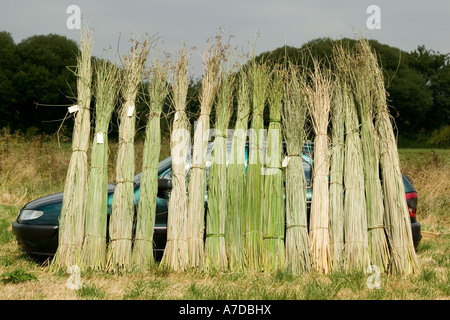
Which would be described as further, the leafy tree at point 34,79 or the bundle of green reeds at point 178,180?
the leafy tree at point 34,79

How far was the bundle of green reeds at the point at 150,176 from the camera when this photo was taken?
221 inches

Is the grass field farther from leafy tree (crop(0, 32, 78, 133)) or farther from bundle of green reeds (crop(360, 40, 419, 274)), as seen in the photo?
leafy tree (crop(0, 32, 78, 133))

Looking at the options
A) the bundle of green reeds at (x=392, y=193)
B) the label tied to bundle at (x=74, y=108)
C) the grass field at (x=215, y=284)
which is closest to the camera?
the grass field at (x=215, y=284)

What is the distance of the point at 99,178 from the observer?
18.7 ft

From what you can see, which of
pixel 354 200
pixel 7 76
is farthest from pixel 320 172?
pixel 7 76

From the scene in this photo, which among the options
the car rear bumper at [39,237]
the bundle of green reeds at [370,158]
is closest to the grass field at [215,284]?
the car rear bumper at [39,237]

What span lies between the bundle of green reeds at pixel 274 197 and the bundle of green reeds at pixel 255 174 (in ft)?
0.20

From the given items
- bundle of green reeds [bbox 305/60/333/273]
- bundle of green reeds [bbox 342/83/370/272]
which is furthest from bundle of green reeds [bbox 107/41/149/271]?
bundle of green reeds [bbox 342/83/370/272]

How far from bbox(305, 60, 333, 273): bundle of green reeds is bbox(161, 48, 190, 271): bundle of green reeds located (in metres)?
1.26

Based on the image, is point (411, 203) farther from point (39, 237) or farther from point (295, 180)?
point (39, 237)

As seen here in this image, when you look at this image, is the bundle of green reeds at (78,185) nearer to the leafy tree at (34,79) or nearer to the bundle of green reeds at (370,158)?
the bundle of green reeds at (370,158)

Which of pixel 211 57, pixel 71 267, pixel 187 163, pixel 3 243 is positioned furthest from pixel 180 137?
pixel 3 243

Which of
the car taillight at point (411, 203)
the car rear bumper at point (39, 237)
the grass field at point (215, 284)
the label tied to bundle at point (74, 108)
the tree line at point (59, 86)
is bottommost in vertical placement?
the grass field at point (215, 284)

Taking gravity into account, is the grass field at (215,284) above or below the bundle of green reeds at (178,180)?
below
